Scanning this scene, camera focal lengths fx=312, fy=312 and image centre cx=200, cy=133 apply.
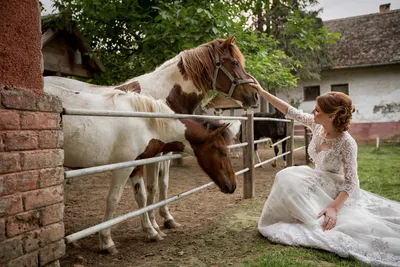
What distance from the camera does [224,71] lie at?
14.0ft

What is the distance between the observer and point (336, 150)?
285cm

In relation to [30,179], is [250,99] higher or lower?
higher

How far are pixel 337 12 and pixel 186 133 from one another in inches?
993

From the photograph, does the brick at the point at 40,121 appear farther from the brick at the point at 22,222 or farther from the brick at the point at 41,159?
the brick at the point at 22,222

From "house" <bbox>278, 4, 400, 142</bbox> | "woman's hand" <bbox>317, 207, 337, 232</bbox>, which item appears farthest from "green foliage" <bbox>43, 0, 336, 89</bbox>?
"house" <bbox>278, 4, 400, 142</bbox>

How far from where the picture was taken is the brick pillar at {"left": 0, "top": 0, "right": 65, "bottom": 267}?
1.48 meters

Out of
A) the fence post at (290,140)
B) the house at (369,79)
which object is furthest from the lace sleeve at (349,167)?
the house at (369,79)

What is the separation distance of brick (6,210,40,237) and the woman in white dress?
2.04m

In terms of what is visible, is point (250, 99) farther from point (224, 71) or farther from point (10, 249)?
point (10, 249)

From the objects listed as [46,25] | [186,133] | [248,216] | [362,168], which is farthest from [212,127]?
[362,168]

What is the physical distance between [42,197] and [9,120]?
45 centimetres

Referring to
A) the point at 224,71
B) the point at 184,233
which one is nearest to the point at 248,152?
the point at 224,71

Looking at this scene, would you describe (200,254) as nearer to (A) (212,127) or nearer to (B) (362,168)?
(A) (212,127)

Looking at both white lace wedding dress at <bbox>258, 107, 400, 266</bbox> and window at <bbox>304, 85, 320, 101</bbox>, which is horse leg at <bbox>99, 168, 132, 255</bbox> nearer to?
white lace wedding dress at <bbox>258, 107, 400, 266</bbox>
